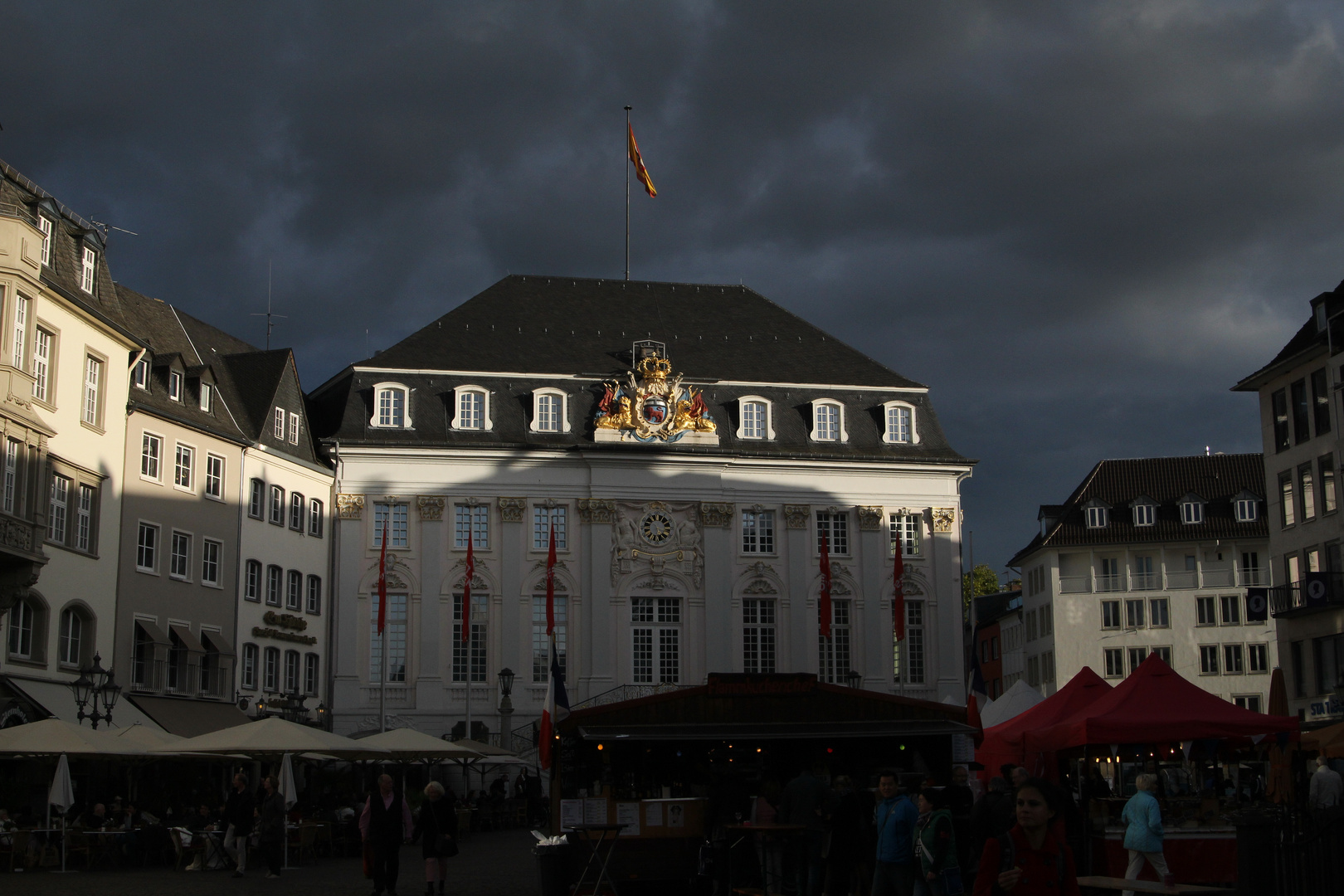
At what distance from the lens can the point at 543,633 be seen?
57.1 metres

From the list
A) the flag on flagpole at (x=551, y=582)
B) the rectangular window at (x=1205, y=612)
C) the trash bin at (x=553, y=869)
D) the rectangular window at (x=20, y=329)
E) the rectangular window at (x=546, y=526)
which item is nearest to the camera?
the trash bin at (x=553, y=869)

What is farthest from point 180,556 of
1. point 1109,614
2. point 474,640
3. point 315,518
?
point 1109,614

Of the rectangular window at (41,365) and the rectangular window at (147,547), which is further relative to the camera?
the rectangular window at (147,547)

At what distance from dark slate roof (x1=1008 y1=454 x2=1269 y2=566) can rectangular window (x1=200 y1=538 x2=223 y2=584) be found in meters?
39.6

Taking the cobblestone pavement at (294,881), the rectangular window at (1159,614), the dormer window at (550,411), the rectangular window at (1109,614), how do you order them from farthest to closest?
1. the rectangular window at (1109,614)
2. the rectangular window at (1159,614)
3. the dormer window at (550,411)
4. the cobblestone pavement at (294,881)

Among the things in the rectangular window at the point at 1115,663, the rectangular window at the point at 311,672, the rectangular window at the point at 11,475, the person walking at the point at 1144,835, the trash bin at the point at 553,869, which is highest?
the rectangular window at the point at 11,475

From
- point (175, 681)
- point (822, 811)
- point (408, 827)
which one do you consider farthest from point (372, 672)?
point (822, 811)

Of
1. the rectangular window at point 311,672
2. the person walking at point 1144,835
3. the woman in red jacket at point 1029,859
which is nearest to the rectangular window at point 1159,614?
the rectangular window at point 311,672

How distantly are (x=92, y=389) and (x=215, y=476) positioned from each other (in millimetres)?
8017

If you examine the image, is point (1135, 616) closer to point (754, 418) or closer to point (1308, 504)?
point (754, 418)

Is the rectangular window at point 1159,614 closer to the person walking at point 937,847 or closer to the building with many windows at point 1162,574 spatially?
the building with many windows at point 1162,574

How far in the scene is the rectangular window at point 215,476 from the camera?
49188mm

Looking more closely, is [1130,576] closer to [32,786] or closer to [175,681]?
[175,681]

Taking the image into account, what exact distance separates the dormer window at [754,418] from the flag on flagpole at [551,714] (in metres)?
30.6
